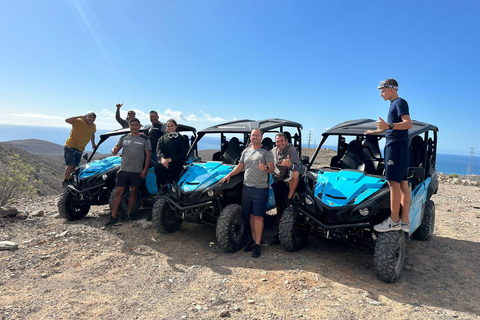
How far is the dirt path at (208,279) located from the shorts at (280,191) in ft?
2.69

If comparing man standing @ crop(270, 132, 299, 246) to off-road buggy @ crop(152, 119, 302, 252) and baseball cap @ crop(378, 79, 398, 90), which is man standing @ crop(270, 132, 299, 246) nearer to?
off-road buggy @ crop(152, 119, 302, 252)

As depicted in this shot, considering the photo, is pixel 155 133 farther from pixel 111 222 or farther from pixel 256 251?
Result: pixel 256 251

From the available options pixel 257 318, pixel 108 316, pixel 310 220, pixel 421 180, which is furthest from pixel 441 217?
pixel 108 316

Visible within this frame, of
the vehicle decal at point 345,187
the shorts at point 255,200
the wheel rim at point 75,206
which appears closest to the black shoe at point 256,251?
the shorts at point 255,200

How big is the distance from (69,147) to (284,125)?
215 inches

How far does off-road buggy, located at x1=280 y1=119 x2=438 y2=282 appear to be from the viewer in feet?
13.5

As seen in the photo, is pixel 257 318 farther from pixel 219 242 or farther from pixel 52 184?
pixel 52 184

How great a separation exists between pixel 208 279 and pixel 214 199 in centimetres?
140

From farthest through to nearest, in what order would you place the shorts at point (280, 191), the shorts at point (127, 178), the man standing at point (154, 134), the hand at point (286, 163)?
1. the man standing at point (154, 134)
2. the shorts at point (127, 178)
3. the shorts at point (280, 191)
4. the hand at point (286, 163)

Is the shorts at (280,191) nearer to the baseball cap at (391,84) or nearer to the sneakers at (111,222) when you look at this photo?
the baseball cap at (391,84)

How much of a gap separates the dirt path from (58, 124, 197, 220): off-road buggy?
677mm

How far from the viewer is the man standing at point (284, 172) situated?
4996mm

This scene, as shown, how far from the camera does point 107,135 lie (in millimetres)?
7781

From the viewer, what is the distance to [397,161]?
409 centimetres
